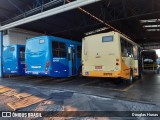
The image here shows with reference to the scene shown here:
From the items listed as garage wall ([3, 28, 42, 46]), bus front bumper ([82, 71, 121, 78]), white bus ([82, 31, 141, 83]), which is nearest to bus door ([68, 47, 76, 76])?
white bus ([82, 31, 141, 83])

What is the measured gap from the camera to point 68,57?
40.0ft

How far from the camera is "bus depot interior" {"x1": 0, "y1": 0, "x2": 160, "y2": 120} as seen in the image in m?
6.02

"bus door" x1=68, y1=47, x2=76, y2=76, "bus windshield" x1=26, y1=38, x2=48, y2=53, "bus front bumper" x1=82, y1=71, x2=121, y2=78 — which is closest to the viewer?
"bus front bumper" x1=82, y1=71, x2=121, y2=78

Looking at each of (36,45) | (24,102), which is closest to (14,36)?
(36,45)

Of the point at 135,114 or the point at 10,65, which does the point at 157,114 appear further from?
the point at 10,65

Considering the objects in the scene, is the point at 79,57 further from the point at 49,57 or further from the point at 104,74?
the point at 104,74

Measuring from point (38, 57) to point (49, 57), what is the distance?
87 centimetres

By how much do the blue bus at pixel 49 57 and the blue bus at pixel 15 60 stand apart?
2.55m

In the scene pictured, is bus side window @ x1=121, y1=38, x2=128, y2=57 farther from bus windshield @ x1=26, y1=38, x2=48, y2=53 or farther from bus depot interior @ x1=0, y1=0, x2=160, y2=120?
bus windshield @ x1=26, y1=38, x2=48, y2=53

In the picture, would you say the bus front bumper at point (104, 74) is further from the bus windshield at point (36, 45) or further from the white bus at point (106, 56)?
the bus windshield at point (36, 45)

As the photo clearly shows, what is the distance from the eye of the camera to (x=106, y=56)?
356 inches

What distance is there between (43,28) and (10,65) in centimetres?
532

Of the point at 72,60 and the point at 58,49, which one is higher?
the point at 58,49

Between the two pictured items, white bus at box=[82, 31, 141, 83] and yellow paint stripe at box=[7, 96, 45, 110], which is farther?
white bus at box=[82, 31, 141, 83]
